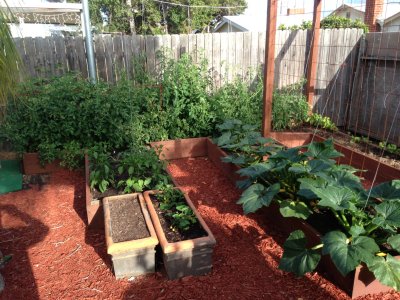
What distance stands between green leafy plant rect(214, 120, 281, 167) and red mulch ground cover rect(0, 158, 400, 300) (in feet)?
1.37

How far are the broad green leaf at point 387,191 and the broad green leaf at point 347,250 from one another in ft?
1.46

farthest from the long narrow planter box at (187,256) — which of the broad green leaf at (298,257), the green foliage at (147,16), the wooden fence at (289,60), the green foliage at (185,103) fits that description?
the green foliage at (147,16)

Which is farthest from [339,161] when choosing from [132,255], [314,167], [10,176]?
[10,176]

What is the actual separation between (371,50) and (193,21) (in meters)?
22.4

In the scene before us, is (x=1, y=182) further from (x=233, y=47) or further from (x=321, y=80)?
(x=321, y=80)

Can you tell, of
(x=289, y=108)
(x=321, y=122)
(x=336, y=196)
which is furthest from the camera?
(x=321, y=122)

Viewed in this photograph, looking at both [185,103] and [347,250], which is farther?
[185,103]

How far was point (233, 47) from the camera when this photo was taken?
618cm

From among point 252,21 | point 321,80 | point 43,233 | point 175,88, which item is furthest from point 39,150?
point 252,21

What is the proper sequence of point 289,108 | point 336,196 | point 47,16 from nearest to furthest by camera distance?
point 336,196 → point 289,108 → point 47,16

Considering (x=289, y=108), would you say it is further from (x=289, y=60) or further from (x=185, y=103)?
(x=185, y=103)

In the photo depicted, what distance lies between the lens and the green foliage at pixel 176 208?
2.72 meters

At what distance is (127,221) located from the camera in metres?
2.83

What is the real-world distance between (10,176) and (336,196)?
3979 millimetres
